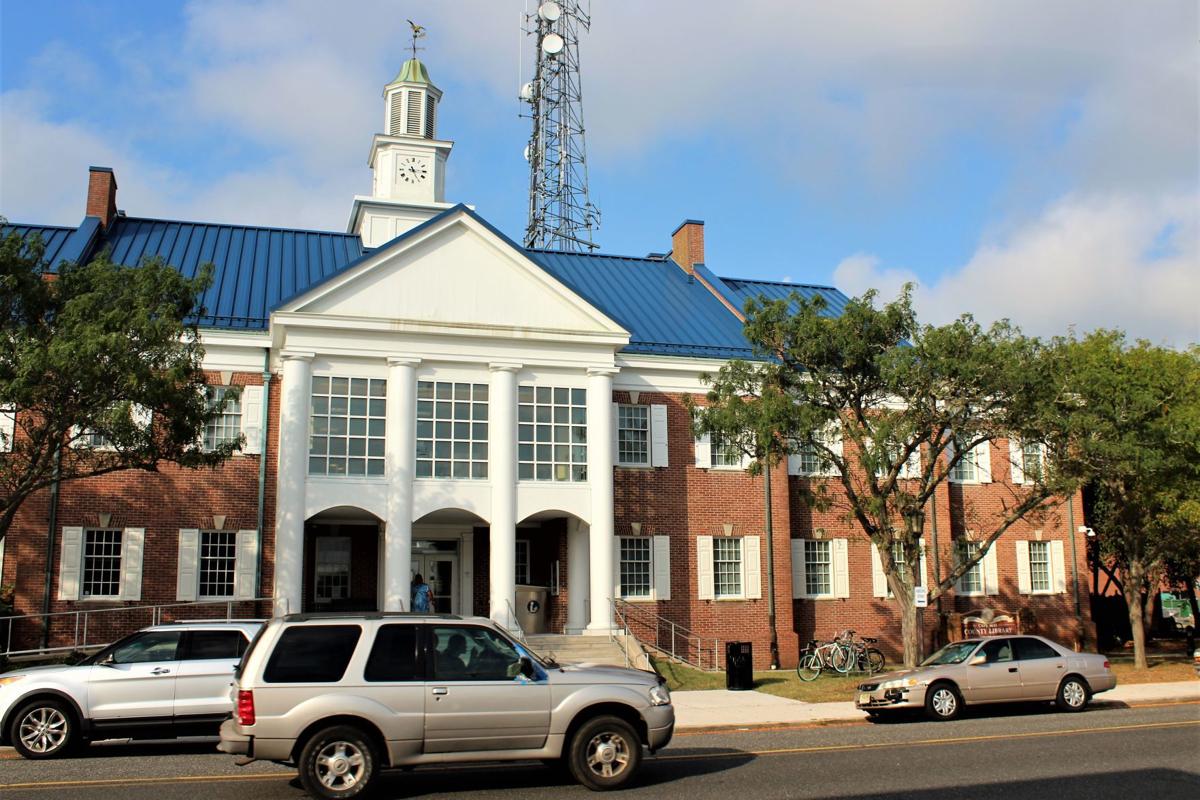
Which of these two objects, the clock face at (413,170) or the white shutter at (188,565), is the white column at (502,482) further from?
the clock face at (413,170)

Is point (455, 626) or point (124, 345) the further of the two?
point (124, 345)

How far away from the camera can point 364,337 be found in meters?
26.1

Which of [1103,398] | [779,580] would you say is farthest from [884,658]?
[1103,398]

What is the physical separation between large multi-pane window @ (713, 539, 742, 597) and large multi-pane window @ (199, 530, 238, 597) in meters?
12.2

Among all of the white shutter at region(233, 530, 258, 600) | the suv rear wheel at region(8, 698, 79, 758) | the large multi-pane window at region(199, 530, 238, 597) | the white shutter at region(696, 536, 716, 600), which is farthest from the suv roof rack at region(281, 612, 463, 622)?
the white shutter at region(696, 536, 716, 600)

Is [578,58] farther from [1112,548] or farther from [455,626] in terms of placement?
[455,626]

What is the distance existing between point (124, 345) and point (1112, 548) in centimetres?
3063

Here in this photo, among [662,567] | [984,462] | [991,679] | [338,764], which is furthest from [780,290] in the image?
[338,764]

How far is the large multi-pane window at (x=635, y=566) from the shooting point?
28.8 meters

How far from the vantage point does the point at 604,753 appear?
37.1 ft

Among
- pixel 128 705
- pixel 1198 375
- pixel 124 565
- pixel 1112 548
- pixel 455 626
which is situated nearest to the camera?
pixel 455 626

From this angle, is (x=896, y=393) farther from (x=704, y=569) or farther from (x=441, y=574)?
(x=441, y=574)

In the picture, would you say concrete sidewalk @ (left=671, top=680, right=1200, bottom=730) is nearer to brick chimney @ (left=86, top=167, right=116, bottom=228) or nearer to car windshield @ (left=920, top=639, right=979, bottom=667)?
car windshield @ (left=920, top=639, right=979, bottom=667)

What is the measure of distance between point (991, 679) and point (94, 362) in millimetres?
16019
